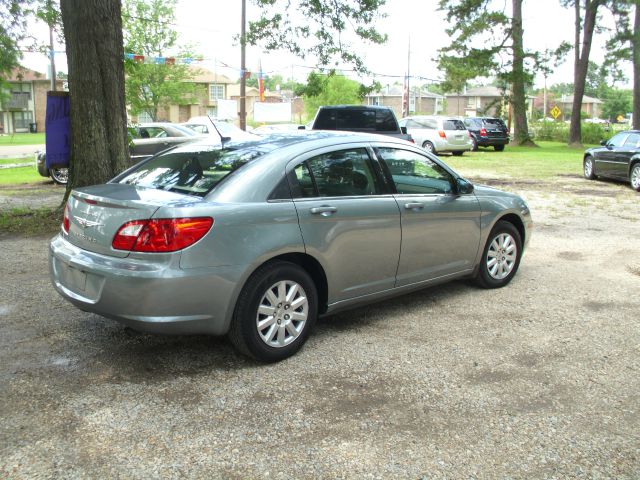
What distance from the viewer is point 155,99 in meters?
37.9

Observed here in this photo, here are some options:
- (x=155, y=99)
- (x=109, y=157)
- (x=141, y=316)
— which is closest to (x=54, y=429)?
(x=141, y=316)

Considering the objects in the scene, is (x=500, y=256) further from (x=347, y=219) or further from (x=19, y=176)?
(x=19, y=176)

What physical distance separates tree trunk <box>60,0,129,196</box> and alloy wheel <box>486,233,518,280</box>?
5.51 metres

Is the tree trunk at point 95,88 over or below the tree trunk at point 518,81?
below

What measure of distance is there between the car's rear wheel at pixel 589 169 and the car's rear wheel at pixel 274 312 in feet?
47.6

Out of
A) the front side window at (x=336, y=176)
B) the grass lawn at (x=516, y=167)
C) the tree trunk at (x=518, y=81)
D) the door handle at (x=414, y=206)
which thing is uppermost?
the tree trunk at (x=518, y=81)

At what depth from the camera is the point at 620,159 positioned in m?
15.1

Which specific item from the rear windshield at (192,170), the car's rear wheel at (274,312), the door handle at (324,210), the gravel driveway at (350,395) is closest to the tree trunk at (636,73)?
the gravel driveway at (350,395)

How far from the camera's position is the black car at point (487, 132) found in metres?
29.5

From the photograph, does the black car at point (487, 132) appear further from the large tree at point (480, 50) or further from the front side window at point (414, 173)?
the front side window at point (414, 173)

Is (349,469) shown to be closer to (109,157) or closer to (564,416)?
(564,416)

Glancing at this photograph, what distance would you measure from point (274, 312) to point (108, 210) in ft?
4.14

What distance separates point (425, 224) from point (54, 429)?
10.4 ft

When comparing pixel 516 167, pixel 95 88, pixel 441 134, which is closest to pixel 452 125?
pixel 441 134
